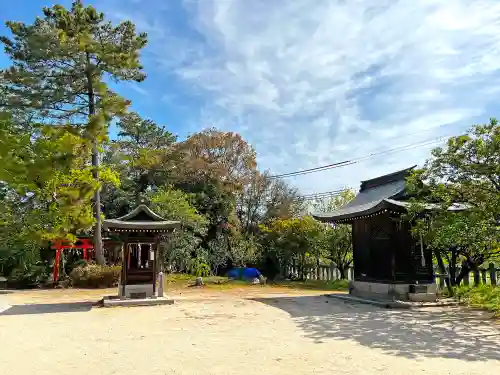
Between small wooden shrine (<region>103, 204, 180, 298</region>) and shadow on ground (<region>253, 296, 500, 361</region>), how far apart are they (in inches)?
182

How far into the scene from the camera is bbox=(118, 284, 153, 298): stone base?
1349 cm

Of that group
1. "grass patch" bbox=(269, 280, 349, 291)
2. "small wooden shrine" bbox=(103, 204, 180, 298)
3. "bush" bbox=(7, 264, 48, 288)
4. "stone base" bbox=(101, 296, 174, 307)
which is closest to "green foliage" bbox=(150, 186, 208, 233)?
"grass patch" bbox=(269, 280, 349, 291)

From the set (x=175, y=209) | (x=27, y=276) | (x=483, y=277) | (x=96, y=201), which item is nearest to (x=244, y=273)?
(x=175, y=209)

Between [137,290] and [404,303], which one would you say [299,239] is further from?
[137,290]

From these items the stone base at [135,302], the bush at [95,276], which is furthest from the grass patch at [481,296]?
the bush at [95,276]

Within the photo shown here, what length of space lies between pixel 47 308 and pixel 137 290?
2.84m

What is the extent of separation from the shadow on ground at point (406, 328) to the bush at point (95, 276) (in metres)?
10.8

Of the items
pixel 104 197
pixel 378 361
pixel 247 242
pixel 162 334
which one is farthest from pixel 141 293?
pixel 104 197

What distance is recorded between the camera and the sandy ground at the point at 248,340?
5730 mm

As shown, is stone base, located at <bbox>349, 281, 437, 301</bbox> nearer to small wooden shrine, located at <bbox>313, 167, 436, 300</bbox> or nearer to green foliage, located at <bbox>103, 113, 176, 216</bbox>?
small wooden shrine, located at <bbox>313, 167, 436, 300</bbox>

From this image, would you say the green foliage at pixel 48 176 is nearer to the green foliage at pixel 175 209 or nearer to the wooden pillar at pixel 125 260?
the wooden pillar at pixel 125 260

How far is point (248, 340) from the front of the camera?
7.54 m

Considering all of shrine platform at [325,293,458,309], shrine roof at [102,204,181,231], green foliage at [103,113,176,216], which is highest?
green foliage at [103,113,176,216]

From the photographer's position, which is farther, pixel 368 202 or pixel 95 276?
pixel 95 276
